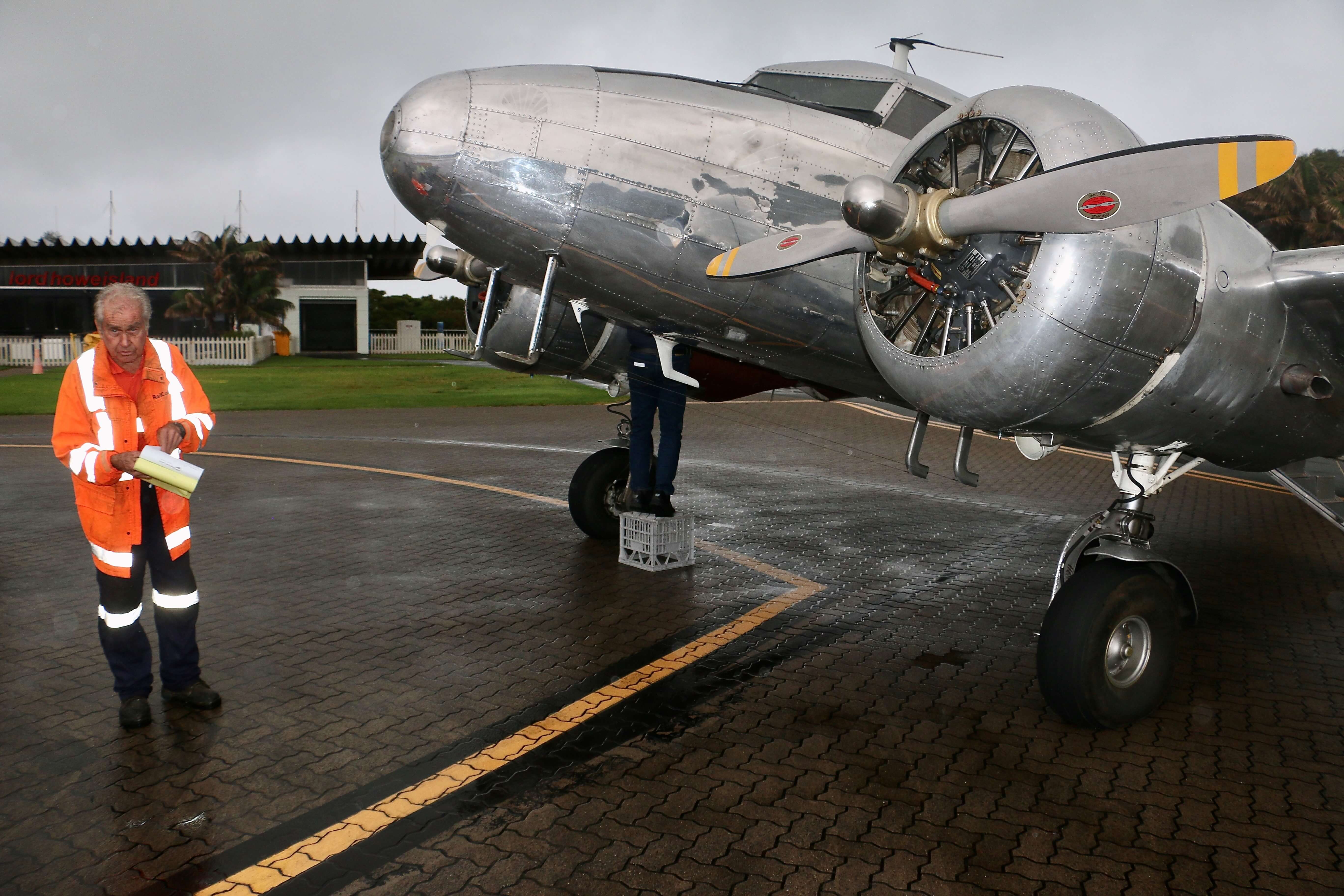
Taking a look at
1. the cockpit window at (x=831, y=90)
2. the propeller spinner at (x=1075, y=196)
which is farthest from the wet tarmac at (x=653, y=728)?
the cockpit window at (x=831, y=90)

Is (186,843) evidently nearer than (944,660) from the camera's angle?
Yes

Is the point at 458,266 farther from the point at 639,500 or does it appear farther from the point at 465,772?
the point at 465,772

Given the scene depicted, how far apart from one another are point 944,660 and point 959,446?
1392 mm

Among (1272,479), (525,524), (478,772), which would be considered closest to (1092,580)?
(478,772)

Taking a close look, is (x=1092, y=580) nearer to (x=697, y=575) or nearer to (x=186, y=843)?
(x=697, y=575)

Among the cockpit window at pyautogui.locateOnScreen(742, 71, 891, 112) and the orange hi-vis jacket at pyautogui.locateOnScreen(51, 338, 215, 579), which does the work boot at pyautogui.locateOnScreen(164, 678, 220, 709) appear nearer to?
the orange hi-vis jacket at pyautogui.locateOnScreen(51, 338, 215, 579)

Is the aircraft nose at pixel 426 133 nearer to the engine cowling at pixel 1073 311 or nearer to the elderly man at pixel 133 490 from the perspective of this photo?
the elderly man at pixel 133 490

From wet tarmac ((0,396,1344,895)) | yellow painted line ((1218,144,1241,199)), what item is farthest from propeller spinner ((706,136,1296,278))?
wet tarmac ((0,396,1344,895))

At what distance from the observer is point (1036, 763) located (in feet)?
14.7

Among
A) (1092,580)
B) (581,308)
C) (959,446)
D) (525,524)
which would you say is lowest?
(525,524)

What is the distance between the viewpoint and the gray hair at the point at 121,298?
444 centimetres

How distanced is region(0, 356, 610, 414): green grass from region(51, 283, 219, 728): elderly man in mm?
17370

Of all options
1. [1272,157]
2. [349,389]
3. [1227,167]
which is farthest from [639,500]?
[349,389]

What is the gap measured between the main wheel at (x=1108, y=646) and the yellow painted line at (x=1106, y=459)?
408 centimetres
